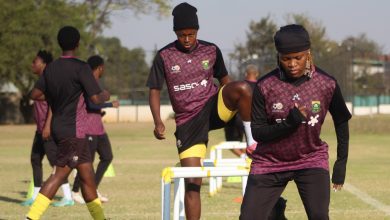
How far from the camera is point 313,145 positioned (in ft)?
21.0

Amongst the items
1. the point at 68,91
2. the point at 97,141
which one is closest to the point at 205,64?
→ the point at 68,91

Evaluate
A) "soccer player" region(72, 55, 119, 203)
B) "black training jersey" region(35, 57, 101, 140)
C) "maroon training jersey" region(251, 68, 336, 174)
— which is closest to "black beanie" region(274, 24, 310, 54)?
"maroon training jersey" region(251, 68, 336, 174)

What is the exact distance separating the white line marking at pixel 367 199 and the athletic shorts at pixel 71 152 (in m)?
3.83

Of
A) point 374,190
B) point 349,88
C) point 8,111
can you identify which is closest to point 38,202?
point 374,190

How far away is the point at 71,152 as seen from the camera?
918cm

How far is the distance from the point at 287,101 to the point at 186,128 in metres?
2.28

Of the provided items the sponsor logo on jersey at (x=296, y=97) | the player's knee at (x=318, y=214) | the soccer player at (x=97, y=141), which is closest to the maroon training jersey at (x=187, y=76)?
the sponsor logo on jersey at (x=296, y=97)

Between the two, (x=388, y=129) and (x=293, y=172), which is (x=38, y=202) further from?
(x=388, y=129)

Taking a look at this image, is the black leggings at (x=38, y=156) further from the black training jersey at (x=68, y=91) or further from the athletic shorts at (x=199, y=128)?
the athletic shorts at (x=199, y=128)

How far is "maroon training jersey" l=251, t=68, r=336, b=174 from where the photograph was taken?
6285 millimetres

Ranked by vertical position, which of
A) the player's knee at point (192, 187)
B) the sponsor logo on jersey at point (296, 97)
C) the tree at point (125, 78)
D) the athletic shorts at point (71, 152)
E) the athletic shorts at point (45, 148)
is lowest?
the tree at point (125, 78)

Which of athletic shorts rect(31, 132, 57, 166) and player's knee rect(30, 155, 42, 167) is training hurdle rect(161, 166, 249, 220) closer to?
athletic shorts rect(31, 132, 57, 166)

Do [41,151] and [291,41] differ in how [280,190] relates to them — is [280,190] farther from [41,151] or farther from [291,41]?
[41,151]

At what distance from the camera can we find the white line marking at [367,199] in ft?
36.9
